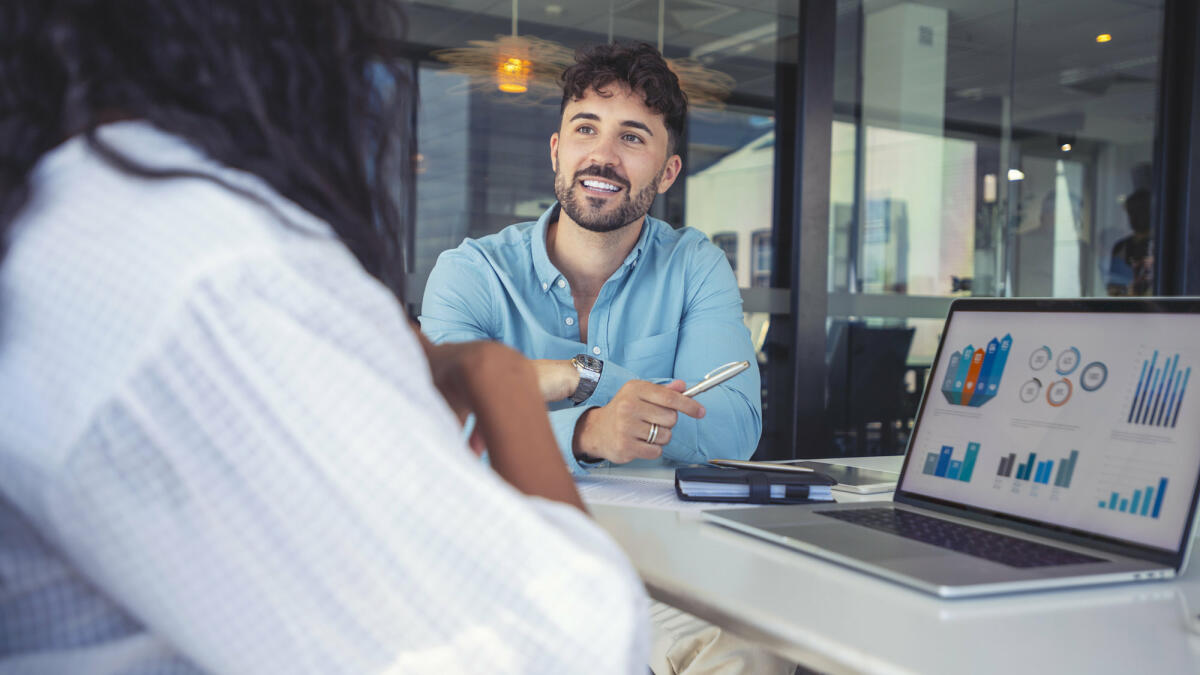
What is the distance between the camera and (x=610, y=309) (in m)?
2.00

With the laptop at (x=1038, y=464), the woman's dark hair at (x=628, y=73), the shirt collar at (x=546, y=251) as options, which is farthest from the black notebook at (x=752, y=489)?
the woman's dark hair at (x=628, y=73)

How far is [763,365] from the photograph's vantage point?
142 inches

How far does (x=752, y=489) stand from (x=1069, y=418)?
0.40 meters

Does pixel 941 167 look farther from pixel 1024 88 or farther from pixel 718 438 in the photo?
pixel 718 438

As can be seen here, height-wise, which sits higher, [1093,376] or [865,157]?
→ [865,157]

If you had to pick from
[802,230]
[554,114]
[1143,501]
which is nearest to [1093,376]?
[1143,501]

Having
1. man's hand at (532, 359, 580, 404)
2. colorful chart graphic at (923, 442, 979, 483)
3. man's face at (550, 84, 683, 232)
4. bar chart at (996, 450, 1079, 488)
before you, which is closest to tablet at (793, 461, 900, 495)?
colorful chart graphic at (923, 442, 979, 483)

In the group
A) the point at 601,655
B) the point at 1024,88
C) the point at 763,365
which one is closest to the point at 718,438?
the point at 601,655

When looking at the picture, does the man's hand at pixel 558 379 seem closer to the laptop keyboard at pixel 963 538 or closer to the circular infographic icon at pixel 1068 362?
the laptop keyboard at pixel 963 538

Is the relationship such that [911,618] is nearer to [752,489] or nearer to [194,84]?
[752,489]

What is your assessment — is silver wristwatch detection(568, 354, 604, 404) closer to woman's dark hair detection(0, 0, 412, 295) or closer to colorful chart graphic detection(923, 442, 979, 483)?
colorful chart graphic detection(923, 442, 979, 483)

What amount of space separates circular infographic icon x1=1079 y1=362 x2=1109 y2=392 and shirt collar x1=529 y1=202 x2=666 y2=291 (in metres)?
1.12

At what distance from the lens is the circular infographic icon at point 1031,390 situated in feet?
3.58

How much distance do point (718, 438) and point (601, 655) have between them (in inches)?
47.3
